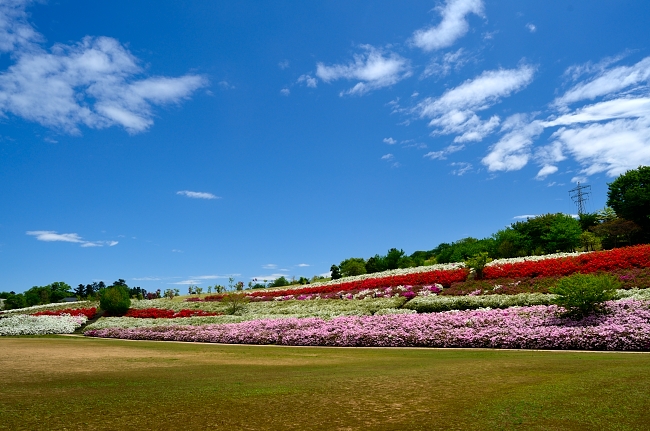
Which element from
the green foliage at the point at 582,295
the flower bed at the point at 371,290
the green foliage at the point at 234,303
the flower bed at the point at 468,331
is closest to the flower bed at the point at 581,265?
the flower bed at the point at 371,290

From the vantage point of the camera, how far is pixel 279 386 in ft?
21.7

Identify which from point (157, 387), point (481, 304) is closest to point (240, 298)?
point (481, 304)

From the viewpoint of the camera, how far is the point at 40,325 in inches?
1051

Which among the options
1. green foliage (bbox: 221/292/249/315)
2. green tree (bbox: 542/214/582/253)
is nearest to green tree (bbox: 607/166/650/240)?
green tree (bbox: 542/214/582/253)

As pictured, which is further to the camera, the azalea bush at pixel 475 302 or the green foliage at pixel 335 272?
the green foliage at pixel 335 272

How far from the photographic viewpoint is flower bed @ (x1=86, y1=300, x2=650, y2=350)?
12734mm

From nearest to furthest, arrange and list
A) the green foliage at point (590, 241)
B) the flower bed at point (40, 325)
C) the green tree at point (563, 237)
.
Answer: the flower bed at point (40, 325), the green tree at point (563, 237), the green foliage at point (590, 241)

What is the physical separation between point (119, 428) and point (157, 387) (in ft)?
7.94

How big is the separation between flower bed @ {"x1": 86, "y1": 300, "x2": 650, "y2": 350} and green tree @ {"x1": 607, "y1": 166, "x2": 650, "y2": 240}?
1464 inches

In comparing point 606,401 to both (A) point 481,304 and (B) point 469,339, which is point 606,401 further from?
(A) point 481,304

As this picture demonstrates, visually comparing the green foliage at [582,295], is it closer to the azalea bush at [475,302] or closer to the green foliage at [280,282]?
the azalea bush at [475,302]

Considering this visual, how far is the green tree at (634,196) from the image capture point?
45344mm

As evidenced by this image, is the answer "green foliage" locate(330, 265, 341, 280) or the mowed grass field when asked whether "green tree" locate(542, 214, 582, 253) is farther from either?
the mowed grass field

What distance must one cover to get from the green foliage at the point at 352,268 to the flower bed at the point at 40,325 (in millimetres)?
28041
